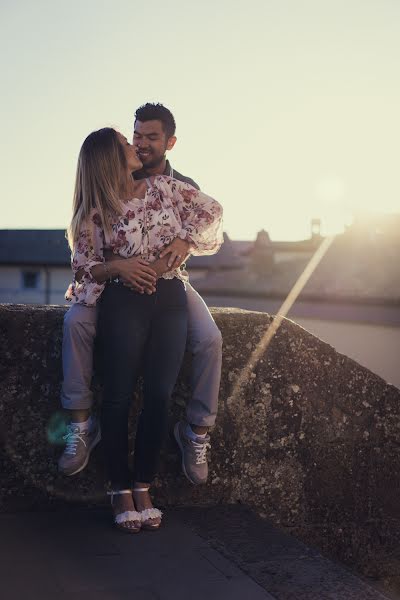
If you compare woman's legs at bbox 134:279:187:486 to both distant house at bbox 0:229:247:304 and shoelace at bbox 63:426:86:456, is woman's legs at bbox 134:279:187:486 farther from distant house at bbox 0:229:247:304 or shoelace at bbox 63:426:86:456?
distant house at bbox 0:229:247:304

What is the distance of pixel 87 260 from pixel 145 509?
3.36ft

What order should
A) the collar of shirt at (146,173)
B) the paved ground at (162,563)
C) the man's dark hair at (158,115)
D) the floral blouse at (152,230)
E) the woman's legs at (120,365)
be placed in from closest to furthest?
the paved ground at (162,563)
the woman's legs at (120,365)
the floral blouse at (152,230)
the collar of shirt at (146,173)
the man's dark hair at (158,115)

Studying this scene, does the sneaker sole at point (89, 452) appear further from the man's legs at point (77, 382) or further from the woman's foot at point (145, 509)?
the woman's foot at point (145, 509)

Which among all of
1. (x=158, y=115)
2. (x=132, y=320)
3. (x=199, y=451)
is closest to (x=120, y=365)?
(x=132, y=320)

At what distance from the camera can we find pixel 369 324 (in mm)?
16031

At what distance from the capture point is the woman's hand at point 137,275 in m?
2.94

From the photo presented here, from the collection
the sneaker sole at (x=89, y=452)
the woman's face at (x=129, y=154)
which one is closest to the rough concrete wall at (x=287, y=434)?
the sneaker sole at (x=89, y=452)

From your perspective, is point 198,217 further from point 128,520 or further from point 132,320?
point 128,520

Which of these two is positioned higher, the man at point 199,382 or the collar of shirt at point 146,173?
the collar of shirt at point 146,173

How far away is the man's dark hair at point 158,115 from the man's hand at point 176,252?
888 mm

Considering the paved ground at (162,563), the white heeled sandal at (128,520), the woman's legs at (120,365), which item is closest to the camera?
the paved ground at (162,563)

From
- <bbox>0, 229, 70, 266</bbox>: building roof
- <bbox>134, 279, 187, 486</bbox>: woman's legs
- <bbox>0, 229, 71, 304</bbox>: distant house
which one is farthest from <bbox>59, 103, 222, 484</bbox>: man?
<bbox>0, 229, 70, 266</bbox>: building roof

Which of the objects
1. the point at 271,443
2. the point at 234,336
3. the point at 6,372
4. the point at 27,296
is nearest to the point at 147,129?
the point at 234,336

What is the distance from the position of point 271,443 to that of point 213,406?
45 centimetres
